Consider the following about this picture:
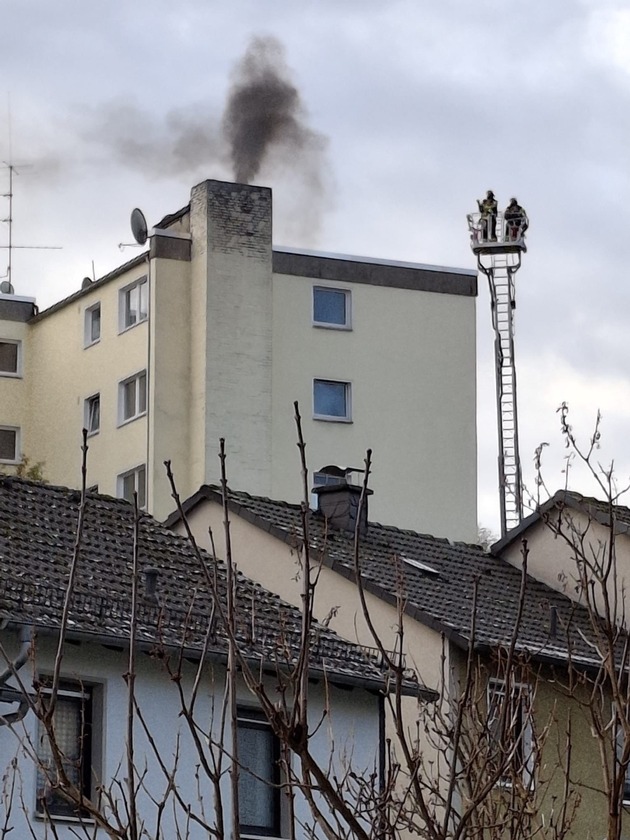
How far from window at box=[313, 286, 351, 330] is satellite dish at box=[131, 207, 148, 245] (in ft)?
15.7

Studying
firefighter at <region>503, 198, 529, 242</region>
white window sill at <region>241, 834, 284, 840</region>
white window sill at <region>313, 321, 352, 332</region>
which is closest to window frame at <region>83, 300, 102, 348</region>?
white window sill at <region>313, 321, 352, 332</region>

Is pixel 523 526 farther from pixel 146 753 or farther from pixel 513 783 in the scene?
pixel 513 783

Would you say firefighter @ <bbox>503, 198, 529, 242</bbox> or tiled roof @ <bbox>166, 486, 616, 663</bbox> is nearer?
tiled roof @ <bbox>166, 486, 616, 663</bbox>

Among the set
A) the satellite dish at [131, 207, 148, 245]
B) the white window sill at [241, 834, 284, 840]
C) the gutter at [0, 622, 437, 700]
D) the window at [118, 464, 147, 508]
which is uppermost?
the satellite dish at [131, 207, 148, 245]

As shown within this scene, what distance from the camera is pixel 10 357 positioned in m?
54.7

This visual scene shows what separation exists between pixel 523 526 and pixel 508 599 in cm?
225

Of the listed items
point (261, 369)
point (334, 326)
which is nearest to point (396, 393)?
point (334, 326)

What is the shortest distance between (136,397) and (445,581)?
22.6 m

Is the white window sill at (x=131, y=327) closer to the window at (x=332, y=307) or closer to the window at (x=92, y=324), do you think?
the window at (x=92, y=324)

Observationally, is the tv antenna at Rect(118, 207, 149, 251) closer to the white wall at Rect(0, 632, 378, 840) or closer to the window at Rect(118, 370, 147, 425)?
the window at Rect(118, 370, 147, 425)

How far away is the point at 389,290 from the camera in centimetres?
5131

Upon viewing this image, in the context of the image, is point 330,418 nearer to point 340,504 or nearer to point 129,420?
point 129,420

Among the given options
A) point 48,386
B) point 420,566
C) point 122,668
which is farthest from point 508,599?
point 48,386

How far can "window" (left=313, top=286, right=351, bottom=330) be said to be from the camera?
50531 millimetres
